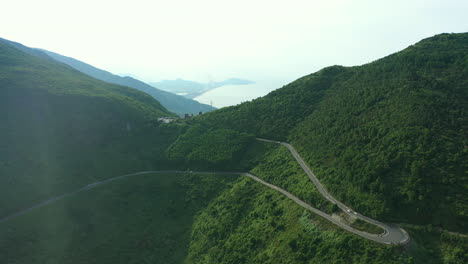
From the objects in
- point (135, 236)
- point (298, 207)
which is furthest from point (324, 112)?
point (135, 236)

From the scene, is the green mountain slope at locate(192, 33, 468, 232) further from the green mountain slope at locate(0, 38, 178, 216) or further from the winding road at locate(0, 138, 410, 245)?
the green mountain slope at locate(0, 38, 178, 216)

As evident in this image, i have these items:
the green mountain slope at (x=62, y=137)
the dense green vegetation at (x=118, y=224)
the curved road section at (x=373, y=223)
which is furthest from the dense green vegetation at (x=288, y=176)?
the green mountain slope at (x=62, y=137)

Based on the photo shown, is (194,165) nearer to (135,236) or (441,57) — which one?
(135,236)

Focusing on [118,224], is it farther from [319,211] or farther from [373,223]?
[373,223]

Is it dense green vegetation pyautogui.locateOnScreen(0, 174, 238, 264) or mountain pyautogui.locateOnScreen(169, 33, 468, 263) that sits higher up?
mountain pyautogui.locateOnScreen(169, 33, 468, 263)

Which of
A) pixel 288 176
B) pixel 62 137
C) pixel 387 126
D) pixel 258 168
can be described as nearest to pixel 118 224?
pixel 258 168

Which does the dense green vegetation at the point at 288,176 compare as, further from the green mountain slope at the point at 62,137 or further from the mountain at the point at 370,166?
the green mountain slope at the point at 62,137

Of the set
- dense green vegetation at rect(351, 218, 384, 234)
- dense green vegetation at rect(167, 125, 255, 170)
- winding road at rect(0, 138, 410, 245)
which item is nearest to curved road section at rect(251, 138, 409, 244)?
winding road at rect(0, 138, 410, 245)
